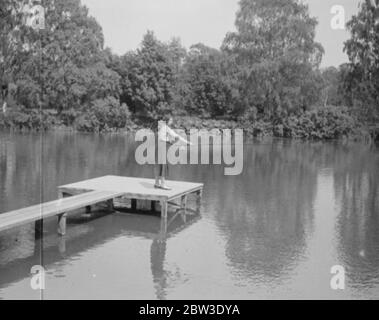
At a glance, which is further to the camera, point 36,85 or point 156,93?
point 156,93

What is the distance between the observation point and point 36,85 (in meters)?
29.5

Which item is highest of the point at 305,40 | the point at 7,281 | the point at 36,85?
the point at 305,40

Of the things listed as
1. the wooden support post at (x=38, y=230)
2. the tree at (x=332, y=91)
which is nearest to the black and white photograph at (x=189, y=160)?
the wooden support post at (x=38, y=230)

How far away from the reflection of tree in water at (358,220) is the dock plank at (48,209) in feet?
11.2

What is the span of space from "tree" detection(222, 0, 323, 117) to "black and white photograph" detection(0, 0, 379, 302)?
0.08 metres

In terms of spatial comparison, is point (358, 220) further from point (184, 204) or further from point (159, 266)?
point (159, 266)

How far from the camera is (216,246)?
273 inches

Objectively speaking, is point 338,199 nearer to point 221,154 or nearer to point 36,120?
point 221,154

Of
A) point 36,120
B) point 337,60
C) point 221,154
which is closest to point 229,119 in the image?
point 337,60

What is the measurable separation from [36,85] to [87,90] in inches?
127

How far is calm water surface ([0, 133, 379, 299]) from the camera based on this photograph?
5288 mm

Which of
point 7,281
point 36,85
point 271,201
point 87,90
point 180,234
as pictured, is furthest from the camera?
point 87,90

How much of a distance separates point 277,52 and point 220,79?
453 cm

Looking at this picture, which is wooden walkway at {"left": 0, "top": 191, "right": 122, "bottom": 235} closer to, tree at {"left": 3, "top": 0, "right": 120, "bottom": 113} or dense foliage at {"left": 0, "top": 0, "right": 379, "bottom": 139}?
tree at {"left": 3, "top": 0, "right": 120, "bottom": 113}
